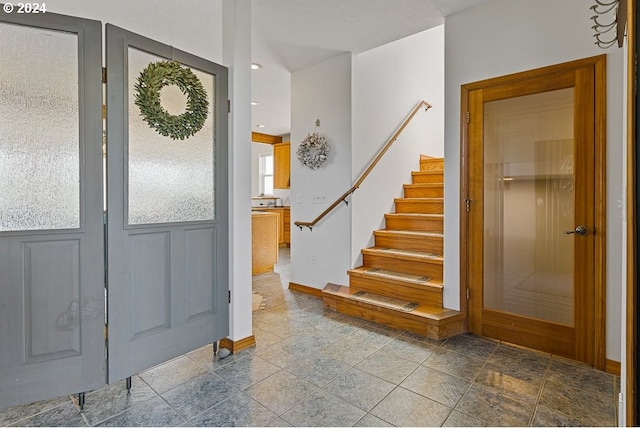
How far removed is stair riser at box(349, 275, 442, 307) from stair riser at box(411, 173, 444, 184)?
178 centimetres

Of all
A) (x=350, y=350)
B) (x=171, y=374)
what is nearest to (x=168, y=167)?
(x=171, y=374)

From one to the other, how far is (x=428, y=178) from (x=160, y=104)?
343 centimetres

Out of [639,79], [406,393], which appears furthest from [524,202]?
[639,79]

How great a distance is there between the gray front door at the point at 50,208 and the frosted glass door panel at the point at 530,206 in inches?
110

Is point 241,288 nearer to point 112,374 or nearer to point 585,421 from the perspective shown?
point 112,374

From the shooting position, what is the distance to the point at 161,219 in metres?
2.14

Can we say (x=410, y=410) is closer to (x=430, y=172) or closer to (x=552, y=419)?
(x=552, y=419)

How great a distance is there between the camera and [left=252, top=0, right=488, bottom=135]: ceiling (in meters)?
2.85

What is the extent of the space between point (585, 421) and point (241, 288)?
218 cm

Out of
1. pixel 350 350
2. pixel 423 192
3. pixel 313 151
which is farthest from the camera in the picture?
pixel 423 192

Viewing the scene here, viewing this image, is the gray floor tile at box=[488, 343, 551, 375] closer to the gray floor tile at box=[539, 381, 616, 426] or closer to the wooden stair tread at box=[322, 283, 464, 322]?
the gray floor tile at box=[539, 381, 616, 426]

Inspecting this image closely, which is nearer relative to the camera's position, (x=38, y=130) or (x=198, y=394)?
(x=38, y=130)

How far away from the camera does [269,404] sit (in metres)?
1.90

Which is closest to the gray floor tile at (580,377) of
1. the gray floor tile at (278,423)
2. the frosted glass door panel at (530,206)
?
the frosted glass door panel at (530,206)
